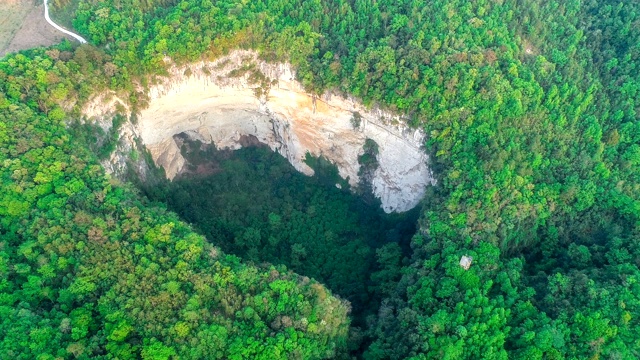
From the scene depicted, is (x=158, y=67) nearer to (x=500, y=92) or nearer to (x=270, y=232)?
(x=270, y=232)

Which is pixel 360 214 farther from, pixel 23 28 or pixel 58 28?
pixel 23 28

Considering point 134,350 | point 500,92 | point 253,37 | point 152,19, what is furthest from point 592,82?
point 134,350

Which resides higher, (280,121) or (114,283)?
(280,121)

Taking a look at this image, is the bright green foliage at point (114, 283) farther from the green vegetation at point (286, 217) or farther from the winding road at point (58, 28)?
the winding road at point (58, 28)

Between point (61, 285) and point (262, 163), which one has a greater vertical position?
point (262, 163)

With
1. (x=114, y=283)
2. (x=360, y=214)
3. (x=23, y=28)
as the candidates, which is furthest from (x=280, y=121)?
(x=23, y=28)

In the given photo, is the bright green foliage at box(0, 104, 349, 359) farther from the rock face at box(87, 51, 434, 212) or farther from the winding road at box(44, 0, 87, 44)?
the winding road at box(44, 0, 87, 44)

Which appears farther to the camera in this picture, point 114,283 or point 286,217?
point 286,217

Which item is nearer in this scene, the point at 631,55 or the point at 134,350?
the point at 134,350
